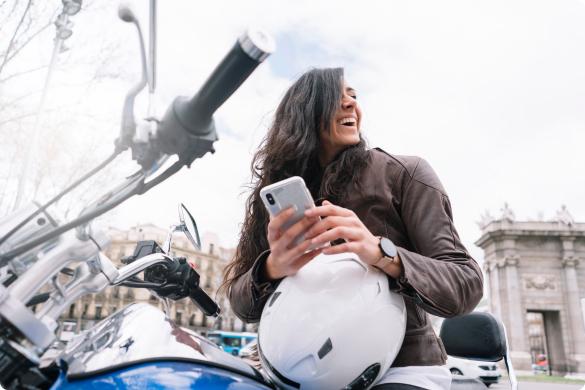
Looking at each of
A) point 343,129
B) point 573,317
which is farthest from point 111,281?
point 573,317

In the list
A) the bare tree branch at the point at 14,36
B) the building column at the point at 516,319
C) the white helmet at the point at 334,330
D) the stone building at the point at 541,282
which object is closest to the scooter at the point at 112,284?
the white helmet at the point at 334,330

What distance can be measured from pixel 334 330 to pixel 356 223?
264mm

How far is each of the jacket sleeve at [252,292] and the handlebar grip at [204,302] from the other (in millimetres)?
92

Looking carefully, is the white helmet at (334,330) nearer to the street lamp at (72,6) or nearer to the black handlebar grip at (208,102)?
the black handlebar grip at (208,102)

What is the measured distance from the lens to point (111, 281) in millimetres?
851

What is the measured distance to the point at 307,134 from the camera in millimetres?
1601

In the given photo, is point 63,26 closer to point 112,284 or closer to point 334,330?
point 112,284

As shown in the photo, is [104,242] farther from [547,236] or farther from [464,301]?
[547,236]

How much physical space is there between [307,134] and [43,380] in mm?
1097

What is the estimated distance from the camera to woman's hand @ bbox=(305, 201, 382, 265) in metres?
1.01

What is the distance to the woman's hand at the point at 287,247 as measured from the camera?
103 cm

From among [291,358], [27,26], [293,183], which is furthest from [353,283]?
[27,26]

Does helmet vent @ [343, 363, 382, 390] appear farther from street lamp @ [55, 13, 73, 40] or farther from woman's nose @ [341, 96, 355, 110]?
street lamp @ [55, 13, 73, 40]

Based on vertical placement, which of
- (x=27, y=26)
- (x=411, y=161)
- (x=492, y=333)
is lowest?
(x=492, y=333)
